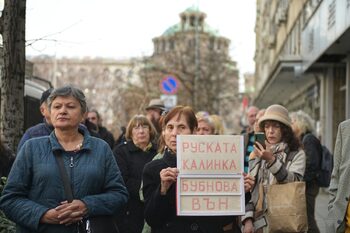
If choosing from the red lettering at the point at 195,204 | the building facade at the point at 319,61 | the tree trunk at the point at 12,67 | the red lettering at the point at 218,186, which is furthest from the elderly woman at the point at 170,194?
the building facade at the point at 319,61

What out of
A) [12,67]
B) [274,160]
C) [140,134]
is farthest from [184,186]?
[12,67]

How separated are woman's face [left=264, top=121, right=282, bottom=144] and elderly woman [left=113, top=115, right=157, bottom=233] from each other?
5.54ft

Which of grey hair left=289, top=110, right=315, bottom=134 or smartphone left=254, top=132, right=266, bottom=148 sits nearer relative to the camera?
smartphone left=254, top=132, right=266, bottom=148

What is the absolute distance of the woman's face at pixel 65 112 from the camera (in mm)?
4945

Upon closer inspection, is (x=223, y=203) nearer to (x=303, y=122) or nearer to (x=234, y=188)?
(x=234, y=188)

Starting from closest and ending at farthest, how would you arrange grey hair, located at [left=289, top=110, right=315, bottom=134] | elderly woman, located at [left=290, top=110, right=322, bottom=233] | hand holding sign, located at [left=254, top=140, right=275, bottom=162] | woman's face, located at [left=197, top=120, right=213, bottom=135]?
hand holding sign, located at [left=254, top=140, right=275, bottom=162]
woman's face, located at [left=197, top=120, right=213, bottom=135]
elderly woman, located at [left=290, top=110, right=322, bottom=233]
grey hair, located at [left=289, top=110, right=315, bottom=134]

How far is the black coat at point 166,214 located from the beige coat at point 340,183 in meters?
0.78

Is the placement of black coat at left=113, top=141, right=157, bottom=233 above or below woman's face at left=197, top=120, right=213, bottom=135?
below

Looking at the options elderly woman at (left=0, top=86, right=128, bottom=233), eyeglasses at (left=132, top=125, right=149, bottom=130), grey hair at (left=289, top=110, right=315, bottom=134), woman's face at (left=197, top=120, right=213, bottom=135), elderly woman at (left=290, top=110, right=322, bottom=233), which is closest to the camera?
elderly woman at (left=0, top=86, right=128, bottom=233)

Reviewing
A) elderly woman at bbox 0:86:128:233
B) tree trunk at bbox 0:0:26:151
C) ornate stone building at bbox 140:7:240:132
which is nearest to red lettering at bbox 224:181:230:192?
elderly woman at bbox 0:86:128:233

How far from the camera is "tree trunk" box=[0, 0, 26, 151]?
8.15 metres

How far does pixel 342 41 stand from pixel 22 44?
8.63m

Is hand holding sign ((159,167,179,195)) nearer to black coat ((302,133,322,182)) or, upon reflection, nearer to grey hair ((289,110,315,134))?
black coat ((302,133,322,182))

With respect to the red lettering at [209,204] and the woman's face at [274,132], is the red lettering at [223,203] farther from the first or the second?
the woman's face at [274,132]
